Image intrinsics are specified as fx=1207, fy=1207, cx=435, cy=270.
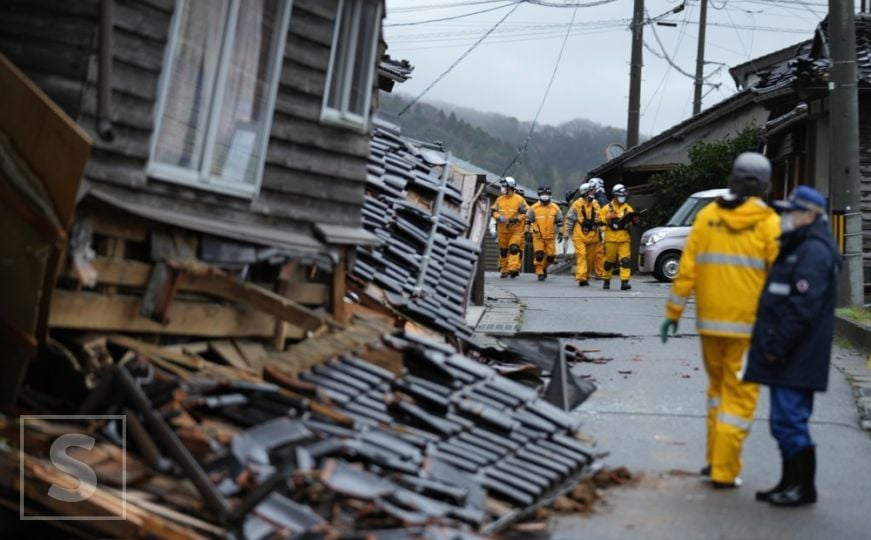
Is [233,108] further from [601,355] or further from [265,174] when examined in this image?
[601,355]

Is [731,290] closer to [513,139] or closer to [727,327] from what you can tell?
[727,327]

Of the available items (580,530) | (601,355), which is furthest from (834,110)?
(580,530)

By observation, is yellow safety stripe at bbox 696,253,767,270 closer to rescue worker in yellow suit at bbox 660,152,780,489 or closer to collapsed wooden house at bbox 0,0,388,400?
rescue worker in yellow suit at bbox 660,152,780,489

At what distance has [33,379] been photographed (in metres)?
7.68

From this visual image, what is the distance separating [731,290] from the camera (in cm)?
781

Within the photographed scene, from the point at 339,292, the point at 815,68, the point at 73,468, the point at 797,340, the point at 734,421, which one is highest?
the point at 815,68

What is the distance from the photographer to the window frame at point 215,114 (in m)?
8.20

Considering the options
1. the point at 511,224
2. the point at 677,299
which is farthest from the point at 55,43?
the point at 511,224

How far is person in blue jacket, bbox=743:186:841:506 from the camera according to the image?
24.2ft

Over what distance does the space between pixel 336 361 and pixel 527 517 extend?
2.00 m

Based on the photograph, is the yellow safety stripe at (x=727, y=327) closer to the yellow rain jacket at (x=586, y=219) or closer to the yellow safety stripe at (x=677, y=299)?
the yellow safety stripe at (x=677, y=299)

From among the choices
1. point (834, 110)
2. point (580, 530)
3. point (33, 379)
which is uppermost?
point (834, 110)

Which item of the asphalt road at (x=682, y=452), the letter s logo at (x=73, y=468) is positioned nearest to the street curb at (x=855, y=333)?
the asphalt road at (x=682, y=452)

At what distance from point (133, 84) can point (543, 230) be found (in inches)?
780
